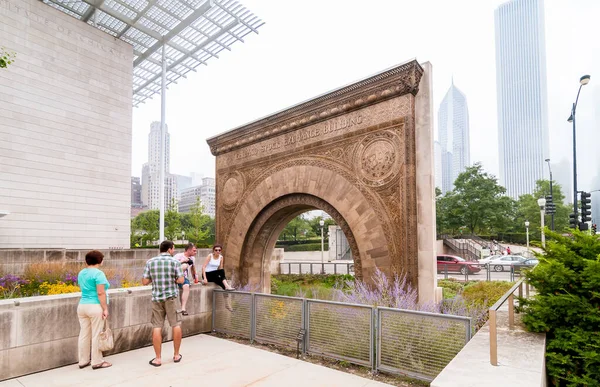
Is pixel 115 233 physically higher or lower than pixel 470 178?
lower

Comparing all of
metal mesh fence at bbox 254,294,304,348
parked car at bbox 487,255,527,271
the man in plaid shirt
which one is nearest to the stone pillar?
metal mesh fence at bbox 254,294,304,348

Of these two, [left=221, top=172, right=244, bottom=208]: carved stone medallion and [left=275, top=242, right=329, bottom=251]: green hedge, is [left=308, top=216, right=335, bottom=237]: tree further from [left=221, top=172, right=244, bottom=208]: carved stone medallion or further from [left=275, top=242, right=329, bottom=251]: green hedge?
[left=221, top=172, right=244, bottom=208]: carved stone medallion

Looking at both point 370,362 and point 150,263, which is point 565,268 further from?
point 150,263

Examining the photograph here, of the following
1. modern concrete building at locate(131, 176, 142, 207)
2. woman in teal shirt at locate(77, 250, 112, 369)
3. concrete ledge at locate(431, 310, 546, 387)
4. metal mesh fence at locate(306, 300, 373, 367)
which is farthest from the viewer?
modern concrete building at locate(131, 176, 142, 207)

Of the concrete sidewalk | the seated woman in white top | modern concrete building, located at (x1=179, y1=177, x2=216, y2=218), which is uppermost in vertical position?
modern concrete building, located at (x1=179, y1=177, x2=216, y2=218)

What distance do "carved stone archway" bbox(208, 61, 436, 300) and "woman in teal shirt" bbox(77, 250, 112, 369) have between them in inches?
228

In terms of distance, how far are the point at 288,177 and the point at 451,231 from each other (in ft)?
149

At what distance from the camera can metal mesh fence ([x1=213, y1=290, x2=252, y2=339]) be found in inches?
260

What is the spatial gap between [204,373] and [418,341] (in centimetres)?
288

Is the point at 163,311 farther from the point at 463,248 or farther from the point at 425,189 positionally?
the point at 463,248

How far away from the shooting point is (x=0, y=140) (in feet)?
51.0

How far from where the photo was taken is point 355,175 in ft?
30.3

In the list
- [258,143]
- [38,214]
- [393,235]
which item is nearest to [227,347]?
[393,235]

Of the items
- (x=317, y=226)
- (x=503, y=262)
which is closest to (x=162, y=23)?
(x=503, y=262)
